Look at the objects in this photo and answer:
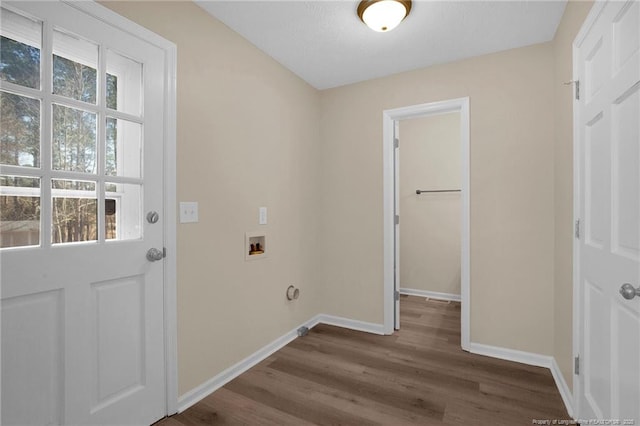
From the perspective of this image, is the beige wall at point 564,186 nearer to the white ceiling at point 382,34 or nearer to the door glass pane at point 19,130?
the white ceiling at point 382,34

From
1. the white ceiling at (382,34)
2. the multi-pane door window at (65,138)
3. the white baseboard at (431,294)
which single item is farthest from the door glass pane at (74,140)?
the white baseboard at (431,294)

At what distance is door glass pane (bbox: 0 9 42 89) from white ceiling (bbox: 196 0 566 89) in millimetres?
969

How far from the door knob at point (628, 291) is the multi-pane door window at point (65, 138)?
84.4 inches

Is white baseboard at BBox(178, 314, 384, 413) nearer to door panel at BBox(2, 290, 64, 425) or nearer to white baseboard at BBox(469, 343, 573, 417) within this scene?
door panel at BBox(2, 290, 64, 425)

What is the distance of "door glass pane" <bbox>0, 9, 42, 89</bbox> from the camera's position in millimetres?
1184

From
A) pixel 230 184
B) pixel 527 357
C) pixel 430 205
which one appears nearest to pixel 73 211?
pixel 230 184

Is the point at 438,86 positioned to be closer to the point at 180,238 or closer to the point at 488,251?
the point at 488,251

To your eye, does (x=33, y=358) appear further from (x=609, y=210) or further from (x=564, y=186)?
(x=564, y=186)

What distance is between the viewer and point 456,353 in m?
2.50

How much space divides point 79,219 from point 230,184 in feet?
3.04

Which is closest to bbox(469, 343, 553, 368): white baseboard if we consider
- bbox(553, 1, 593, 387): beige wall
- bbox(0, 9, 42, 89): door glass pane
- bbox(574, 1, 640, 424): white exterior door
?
bbox(553, 1, 593, 387): beige wall

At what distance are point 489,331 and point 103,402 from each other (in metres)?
2.63

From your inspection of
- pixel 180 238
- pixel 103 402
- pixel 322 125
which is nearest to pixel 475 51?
pixel 322 125

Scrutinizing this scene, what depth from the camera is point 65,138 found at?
4.42 feet
